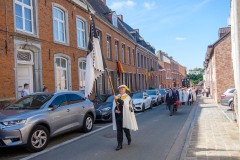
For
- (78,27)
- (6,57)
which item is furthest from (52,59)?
(78,27)

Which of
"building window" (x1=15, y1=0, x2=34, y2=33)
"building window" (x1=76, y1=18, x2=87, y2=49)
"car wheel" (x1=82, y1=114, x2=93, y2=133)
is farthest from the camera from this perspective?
"building window" (x1=76, y1=18, x2=87, y2=49)

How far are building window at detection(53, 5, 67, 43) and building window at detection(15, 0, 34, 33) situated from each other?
2297 mm

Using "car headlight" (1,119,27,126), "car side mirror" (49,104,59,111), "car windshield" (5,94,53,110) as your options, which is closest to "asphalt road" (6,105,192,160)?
"car headlight" (1,119,27,126)

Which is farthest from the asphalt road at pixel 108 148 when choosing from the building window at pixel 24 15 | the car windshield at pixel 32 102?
the building window at pixel 24 15

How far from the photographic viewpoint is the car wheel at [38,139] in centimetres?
746

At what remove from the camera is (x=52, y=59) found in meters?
15.8

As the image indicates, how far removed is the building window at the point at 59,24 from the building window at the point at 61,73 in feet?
4.14

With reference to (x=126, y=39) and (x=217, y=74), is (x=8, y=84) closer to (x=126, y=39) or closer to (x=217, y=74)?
(x=217, y=74)

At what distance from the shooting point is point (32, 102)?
8.71 m

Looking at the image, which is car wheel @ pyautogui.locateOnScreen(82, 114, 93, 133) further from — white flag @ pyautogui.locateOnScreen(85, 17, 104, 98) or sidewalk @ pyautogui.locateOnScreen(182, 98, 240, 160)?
sidewalk @ pyautogui.locateOnScreen(182, 98, 240, 160)

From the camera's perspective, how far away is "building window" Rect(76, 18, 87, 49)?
20.0 metres

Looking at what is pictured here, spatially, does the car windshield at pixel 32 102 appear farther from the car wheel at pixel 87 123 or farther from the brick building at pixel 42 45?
the brick building at pixel 42 45

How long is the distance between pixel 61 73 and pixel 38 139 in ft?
32.0

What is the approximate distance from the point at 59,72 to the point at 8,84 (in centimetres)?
489
